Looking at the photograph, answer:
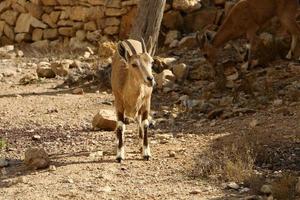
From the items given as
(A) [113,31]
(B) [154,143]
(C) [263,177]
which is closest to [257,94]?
(B) [154,143]

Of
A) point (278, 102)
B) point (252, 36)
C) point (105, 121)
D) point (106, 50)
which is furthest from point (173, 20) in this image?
point (105, 121)

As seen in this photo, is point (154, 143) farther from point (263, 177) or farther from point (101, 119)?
point (263, 177)

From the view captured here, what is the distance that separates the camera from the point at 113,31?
14477 mm

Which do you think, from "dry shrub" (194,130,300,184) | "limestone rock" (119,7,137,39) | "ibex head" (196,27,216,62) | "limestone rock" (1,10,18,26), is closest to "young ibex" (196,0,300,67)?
"ibex head" (196,27,216,62)

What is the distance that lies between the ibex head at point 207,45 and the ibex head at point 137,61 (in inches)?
175

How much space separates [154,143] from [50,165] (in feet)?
4.89

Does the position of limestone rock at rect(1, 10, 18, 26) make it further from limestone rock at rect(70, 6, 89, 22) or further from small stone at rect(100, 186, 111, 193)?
small stone at rect(100, 186, 111, 193)

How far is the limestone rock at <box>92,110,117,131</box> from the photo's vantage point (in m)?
8.81

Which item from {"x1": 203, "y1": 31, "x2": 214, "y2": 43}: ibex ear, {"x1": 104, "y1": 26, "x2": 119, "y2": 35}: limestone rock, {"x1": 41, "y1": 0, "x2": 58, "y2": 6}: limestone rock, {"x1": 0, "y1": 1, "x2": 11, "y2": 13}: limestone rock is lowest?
{"x1": 104, "y1": 26, "x2": 119, "y2": 35}: limestone rock

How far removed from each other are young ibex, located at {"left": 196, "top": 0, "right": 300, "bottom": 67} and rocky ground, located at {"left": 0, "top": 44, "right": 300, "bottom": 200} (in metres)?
0.44

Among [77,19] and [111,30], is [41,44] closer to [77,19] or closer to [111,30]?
[77,19]

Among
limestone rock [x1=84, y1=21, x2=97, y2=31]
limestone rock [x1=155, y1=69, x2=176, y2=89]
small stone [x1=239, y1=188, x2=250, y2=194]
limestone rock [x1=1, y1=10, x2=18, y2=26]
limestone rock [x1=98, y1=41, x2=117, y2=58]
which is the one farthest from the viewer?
limestone rock [x1=1, y1=10, x2=18, y2=26]

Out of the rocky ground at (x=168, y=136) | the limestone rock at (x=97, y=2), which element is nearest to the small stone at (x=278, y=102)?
the rocky ground at (x=168, y=136)

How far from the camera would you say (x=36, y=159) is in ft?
24.2
